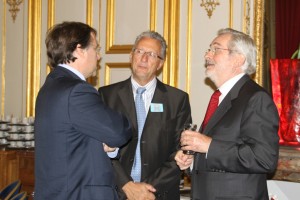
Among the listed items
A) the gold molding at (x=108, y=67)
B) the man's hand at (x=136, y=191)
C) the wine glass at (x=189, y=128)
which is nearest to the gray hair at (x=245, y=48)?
the wine glass at (x=189, y=128)

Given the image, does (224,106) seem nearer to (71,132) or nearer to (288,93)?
(71,132)

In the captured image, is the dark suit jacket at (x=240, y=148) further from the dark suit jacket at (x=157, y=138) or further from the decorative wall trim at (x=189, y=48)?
the decorative wall trim at (x=189, y=48)

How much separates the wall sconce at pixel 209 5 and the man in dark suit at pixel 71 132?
2.06 metres

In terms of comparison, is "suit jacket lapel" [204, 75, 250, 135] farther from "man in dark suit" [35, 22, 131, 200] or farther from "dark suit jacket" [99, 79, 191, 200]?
"dark suit jacket" [99, 79, 191, 200]

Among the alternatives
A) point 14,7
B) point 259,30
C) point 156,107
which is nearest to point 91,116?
point 156,107

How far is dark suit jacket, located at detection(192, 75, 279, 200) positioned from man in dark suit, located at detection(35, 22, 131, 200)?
46 cm

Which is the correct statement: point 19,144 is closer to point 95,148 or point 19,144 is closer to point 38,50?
point 38,50

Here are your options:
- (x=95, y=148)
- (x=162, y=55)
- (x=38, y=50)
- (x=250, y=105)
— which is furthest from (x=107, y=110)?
(x=38, y=50)

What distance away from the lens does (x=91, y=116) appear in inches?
78.4

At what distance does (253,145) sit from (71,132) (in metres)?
0.83

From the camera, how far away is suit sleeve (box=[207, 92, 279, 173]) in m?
2.14

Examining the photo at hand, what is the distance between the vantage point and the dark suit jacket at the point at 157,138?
2875mm

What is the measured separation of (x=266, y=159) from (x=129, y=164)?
39.4 inches

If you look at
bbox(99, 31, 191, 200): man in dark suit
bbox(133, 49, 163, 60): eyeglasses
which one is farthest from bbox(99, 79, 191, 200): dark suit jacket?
bbox(133, 49, 163, 60): eyeglasses
